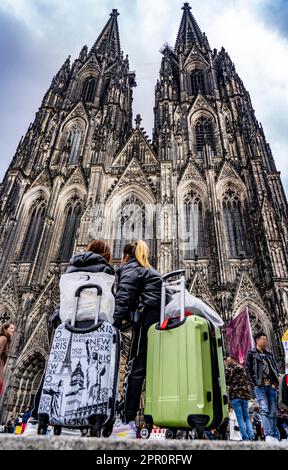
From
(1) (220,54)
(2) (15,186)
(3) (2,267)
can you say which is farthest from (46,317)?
(1) (220,54)

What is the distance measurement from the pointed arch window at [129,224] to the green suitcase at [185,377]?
1330cm

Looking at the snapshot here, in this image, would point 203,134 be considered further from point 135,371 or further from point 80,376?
point 80,376

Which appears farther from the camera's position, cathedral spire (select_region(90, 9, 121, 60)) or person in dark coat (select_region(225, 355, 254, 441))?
cathedral spire (select_region(90, 9, 121, 60))

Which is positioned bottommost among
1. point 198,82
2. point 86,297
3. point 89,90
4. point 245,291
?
point 86,297

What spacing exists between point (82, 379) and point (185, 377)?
2.55 ft

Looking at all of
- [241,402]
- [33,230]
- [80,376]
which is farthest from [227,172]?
[80,376]

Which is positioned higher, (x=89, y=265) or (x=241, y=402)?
(x=89, y=265)

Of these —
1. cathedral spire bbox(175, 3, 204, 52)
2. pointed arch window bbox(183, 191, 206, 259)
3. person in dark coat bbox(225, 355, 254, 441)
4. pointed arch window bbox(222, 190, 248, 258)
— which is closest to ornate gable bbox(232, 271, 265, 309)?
pointed arch window bbox(222, 190, 248, 258)

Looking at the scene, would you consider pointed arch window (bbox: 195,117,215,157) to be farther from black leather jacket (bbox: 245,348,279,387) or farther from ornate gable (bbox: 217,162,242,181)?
black leather jacket (bbox: 245,348,279,387)

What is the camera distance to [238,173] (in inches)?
694

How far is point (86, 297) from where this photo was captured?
Answer: 2.55 m

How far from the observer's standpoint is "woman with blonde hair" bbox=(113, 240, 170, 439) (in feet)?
8.85

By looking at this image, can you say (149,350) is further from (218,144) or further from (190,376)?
(218,144)

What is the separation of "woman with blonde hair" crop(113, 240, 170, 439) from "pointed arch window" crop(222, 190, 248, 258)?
41.3 feet
